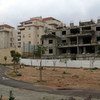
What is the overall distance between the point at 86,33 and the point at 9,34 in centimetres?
5504

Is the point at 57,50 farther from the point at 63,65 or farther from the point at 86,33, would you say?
the point at 63,65

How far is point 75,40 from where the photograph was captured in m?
88.6

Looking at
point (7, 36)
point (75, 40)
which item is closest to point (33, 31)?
point (7, 36)

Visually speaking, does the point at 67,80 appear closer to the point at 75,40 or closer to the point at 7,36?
the point at 75,40

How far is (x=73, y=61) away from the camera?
227 ft

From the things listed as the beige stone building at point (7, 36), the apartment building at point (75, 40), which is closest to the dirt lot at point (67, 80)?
the apartment building at point (75, 40)

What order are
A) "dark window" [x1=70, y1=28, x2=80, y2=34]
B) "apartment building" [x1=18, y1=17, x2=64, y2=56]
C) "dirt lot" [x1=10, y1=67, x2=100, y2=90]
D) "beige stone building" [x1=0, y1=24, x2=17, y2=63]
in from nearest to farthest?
1. "dirt lot" [x1=10, y1=67, x2=100, y2=90]
2. "dark window" [x1=70, y1=28, x2=80, y2=34]
3. "apartment building" [x1=18, y1=17, x2=64, y2=56]
4. "beige stone building" [x1=0, y1=24, x2=17, y2=63]

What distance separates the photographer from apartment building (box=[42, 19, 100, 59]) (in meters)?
83.7

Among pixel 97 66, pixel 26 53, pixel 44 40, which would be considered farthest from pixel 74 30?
pixel 97 66

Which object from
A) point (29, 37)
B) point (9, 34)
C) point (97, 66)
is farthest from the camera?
point (9, 34)

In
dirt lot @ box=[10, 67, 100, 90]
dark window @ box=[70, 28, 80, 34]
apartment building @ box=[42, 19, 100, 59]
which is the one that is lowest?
dirt lot @ box=[10, 67, 100, 90]

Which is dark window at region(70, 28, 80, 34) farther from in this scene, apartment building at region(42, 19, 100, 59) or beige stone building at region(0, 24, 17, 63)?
beige stone building at region(0, 24, 17, 63)

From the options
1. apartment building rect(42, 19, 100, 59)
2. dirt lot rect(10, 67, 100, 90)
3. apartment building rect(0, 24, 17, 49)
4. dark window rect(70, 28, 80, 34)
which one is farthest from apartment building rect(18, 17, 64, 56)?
dirt lot rect(10, 67, 100, 90)

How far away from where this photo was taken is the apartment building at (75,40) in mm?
83688
